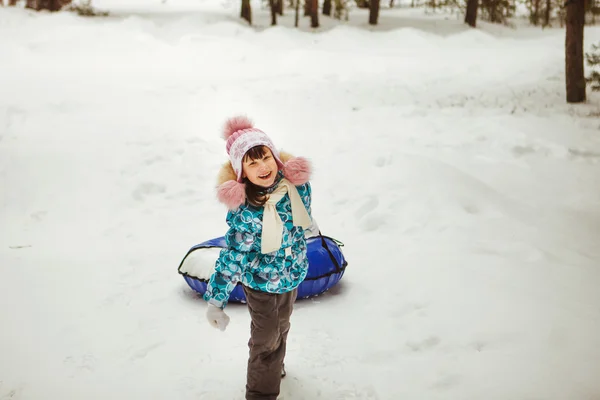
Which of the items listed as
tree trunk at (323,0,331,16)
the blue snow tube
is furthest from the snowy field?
tree trunk at (323,0,331,16)

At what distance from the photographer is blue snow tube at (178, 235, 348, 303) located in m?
4.39

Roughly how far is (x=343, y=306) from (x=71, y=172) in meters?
4.53

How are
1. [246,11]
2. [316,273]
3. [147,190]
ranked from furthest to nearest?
1. [246,11]
2. [147,190]
3. [316,273]

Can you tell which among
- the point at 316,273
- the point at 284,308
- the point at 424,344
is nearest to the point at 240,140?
the point at 284,308

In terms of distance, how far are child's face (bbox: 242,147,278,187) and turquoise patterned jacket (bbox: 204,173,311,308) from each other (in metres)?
0.11

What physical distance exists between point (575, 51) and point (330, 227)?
6.47 m

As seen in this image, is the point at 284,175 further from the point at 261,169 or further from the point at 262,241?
the point at 262,241

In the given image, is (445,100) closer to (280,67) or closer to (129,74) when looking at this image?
(280,67)

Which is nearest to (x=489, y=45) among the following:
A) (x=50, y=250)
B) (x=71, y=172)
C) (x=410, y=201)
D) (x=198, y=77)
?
(x=198, y=77)

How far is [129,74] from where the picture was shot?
1173cm

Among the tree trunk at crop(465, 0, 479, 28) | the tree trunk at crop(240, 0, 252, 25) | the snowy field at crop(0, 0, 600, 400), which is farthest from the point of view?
the tree trunk at crop(465, 0, 479, 28)

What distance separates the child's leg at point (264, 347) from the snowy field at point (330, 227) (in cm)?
32

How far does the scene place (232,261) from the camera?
9.53 feet

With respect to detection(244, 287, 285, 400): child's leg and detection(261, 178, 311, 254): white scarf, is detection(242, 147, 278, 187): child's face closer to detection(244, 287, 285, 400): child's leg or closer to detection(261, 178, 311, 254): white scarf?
detection(261, 178, 311, 254): white scarf
